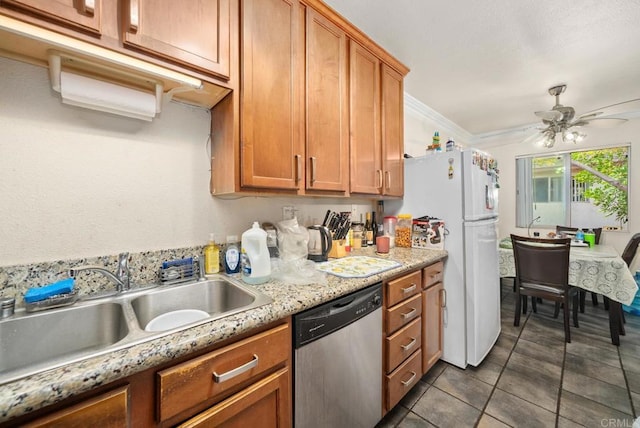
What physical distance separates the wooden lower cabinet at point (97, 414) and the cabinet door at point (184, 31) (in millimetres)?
1048

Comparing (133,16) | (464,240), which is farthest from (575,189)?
(133,16)

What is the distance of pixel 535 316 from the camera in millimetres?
2730

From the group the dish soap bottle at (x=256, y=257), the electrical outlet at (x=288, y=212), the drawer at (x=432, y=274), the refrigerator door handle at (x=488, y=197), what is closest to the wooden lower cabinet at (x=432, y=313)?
the drawer at (x=432, y=274)

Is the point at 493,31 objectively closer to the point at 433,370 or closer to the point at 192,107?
the point at 192,107

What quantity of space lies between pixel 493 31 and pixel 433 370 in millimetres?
2456

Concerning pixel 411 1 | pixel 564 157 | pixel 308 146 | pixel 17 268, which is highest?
pixel 411 1

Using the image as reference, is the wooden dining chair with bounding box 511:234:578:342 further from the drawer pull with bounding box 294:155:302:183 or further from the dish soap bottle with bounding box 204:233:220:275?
the dish soap bottle with bounding box 204:233:220:275

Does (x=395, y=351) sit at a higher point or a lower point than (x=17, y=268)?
lower

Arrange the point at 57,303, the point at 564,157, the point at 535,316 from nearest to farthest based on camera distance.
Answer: the point at 57,303
the point at 535,316
the point at 564,157

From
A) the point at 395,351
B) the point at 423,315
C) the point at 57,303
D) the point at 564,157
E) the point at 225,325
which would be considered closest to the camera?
the point at 225,325

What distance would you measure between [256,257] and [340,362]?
1.93 ft

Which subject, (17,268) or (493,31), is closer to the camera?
(17,268)

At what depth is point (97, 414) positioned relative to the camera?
1.84 ft

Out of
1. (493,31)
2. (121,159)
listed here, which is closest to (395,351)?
(121,159)
